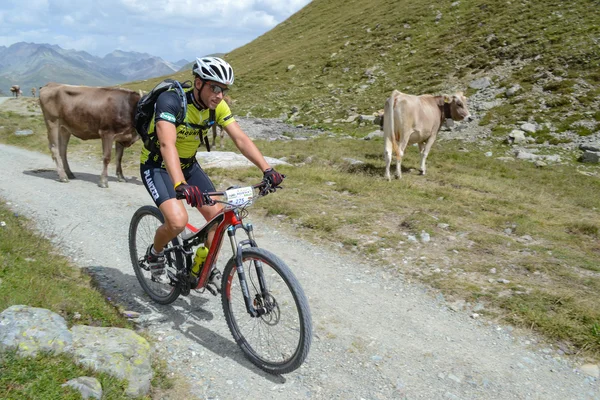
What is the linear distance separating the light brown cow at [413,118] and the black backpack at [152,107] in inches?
385

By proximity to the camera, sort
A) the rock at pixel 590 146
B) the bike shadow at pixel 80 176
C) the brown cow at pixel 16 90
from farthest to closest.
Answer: the brown cow at pixel 16 90
the rock at pixel 590 146
the bike shadow at pixel 80 176

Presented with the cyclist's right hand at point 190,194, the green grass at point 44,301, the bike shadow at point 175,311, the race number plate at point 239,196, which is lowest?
the bike shadow at point 175,311

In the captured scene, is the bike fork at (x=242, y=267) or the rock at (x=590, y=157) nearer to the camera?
the bike fork at (x=242, y=267)

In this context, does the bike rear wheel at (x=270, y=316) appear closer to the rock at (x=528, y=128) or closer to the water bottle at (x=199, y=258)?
the water bottle at (x=199, y=258)

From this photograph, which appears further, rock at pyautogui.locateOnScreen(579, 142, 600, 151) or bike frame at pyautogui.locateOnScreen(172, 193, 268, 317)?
rock at pyautogui.locateOnScreen(579, 142, 600, 151)

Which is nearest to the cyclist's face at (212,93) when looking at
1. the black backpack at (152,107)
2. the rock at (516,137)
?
the black backpack at (152,107)

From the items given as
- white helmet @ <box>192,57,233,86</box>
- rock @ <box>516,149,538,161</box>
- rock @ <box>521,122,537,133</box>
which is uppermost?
white helmet @ <box>192,57,233,86</box>

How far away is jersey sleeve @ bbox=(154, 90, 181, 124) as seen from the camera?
4613 millimetres

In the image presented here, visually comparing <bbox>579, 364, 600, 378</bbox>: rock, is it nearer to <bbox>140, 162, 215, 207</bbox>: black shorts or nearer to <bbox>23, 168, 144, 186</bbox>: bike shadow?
<bbox>140, 162, 215, 207</bbox>: black shorts

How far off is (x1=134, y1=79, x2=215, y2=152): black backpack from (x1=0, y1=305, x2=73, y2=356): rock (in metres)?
2.14

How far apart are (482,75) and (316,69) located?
61.4 feet

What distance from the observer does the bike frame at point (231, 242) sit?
455cm

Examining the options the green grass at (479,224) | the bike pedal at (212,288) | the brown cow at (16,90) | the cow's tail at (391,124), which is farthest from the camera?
the brown cow at (16,90)

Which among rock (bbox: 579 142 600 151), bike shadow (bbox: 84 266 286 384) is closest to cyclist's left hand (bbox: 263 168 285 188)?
bike shadow (bbox: 84 266 286 384)
